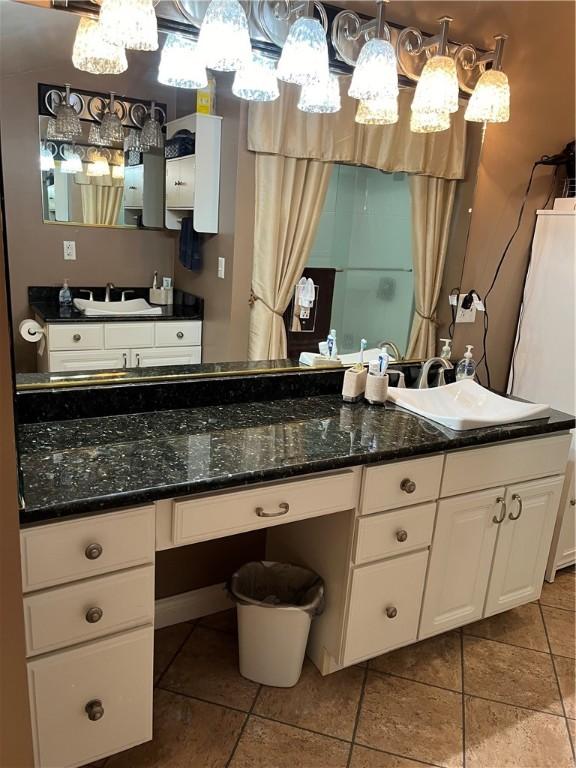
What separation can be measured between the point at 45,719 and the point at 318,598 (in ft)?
2.75

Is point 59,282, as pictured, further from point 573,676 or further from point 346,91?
point 573,676

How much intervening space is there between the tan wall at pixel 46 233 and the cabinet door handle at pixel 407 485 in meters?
0.98

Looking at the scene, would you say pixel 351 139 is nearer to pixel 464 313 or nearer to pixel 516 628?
pixel 464 313

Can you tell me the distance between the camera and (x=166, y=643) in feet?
6.88

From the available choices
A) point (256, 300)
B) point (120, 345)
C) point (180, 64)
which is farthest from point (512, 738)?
point (180, 64)

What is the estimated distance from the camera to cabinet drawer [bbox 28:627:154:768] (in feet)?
4.41

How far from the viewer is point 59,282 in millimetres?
Answer: 1682

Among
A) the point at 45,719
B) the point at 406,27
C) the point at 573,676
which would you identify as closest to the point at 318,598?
the point at 45,719

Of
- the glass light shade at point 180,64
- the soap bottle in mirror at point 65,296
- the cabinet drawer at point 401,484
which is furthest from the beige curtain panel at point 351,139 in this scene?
the cabinet drawer at point 401,484

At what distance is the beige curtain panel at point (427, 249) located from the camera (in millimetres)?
2422

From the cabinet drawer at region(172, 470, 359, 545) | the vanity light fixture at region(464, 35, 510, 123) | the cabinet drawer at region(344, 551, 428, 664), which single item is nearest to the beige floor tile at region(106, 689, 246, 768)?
the cabinet drawer at region(344, 551, 428, 664)

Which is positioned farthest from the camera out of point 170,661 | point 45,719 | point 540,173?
point 540,173

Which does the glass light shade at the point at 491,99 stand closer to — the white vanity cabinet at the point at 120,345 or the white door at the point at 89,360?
the white vanity cabinet at the point at 120,345

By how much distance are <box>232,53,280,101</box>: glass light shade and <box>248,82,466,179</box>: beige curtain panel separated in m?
0.03
